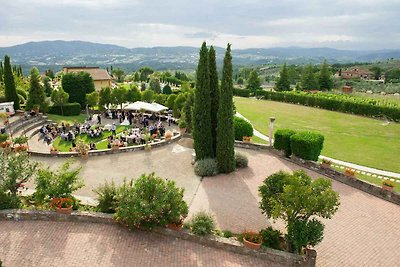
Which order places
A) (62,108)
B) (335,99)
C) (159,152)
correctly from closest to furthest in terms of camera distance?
(159,152)
(62,108)
(335,99)

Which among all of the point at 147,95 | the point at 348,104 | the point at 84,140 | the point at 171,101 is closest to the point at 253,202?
the point at 84,140

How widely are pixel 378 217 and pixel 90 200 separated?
1279 cm

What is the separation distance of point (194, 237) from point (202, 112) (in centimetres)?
860

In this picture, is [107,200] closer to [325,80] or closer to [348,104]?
[348,104]

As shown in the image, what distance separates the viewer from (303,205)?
1023 cm

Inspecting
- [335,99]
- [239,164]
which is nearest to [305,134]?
[239,164]

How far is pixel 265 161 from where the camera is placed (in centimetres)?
2053

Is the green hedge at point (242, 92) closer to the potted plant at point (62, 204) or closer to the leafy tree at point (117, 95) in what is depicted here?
the leafy tree at point (117, 95)

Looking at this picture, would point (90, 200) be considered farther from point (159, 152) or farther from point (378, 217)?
point (378, 217)

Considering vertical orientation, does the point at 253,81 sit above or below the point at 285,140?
below

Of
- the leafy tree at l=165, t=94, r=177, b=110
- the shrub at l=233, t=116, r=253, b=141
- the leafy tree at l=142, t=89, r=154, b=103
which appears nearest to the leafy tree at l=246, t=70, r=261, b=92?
the leafy tree at l=142, t=89, r=154, b=103

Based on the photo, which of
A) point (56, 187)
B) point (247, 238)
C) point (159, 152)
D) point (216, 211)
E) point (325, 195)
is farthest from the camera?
point (159, 152)

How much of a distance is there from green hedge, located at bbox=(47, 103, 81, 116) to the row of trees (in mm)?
24083

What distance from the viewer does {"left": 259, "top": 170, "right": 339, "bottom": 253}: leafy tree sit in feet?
33.3
